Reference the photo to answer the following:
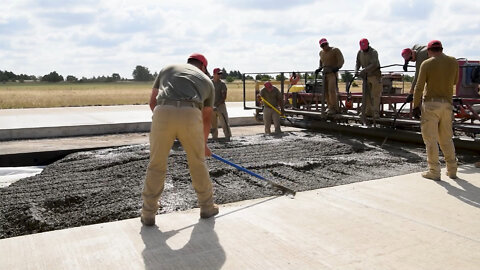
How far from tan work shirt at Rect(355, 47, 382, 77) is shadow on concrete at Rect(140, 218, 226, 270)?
20.6ft

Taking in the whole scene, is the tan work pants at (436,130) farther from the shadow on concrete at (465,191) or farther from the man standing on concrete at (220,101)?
the man standing on concrete at (220,101)

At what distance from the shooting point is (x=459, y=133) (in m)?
10.3

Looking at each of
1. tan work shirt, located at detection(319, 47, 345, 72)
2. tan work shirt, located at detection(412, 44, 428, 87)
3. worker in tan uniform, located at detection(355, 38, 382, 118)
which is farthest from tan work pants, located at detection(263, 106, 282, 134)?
tan work shirt, located at detection(412, 44, 428, 87)

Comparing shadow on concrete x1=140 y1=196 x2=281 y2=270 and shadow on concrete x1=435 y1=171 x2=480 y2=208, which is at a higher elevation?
shadow on concrete x1=435 y1=171 x2=480 y2=208

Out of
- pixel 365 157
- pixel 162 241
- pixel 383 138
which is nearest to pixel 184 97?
pixel 162 241

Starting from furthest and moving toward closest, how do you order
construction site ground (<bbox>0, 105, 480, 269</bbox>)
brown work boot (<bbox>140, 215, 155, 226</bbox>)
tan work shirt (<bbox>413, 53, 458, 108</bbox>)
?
tan work shirt (<bbox>413, 53, 458, 108</bbox>) < brown work boot (<bbox>140, 215, 155, 226</bbox>) < construction site ground (<bbox>0, 105, 480, 269</bbox>)

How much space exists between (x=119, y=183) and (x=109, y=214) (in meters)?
1.33

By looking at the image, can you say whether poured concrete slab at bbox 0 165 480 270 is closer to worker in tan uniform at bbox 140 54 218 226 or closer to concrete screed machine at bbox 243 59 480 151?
worker in tan uniform at bbox 140 54 218 226

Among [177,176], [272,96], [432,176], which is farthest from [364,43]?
[177,176]

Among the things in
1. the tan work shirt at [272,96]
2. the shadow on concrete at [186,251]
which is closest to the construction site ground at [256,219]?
the shadow on concrete at [186,251]

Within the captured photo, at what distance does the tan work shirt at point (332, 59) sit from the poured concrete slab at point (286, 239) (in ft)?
19.0

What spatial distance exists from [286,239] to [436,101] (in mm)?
3252

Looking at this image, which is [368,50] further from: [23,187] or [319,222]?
[23,187]

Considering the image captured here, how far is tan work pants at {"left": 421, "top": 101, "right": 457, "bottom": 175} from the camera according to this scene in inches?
236
